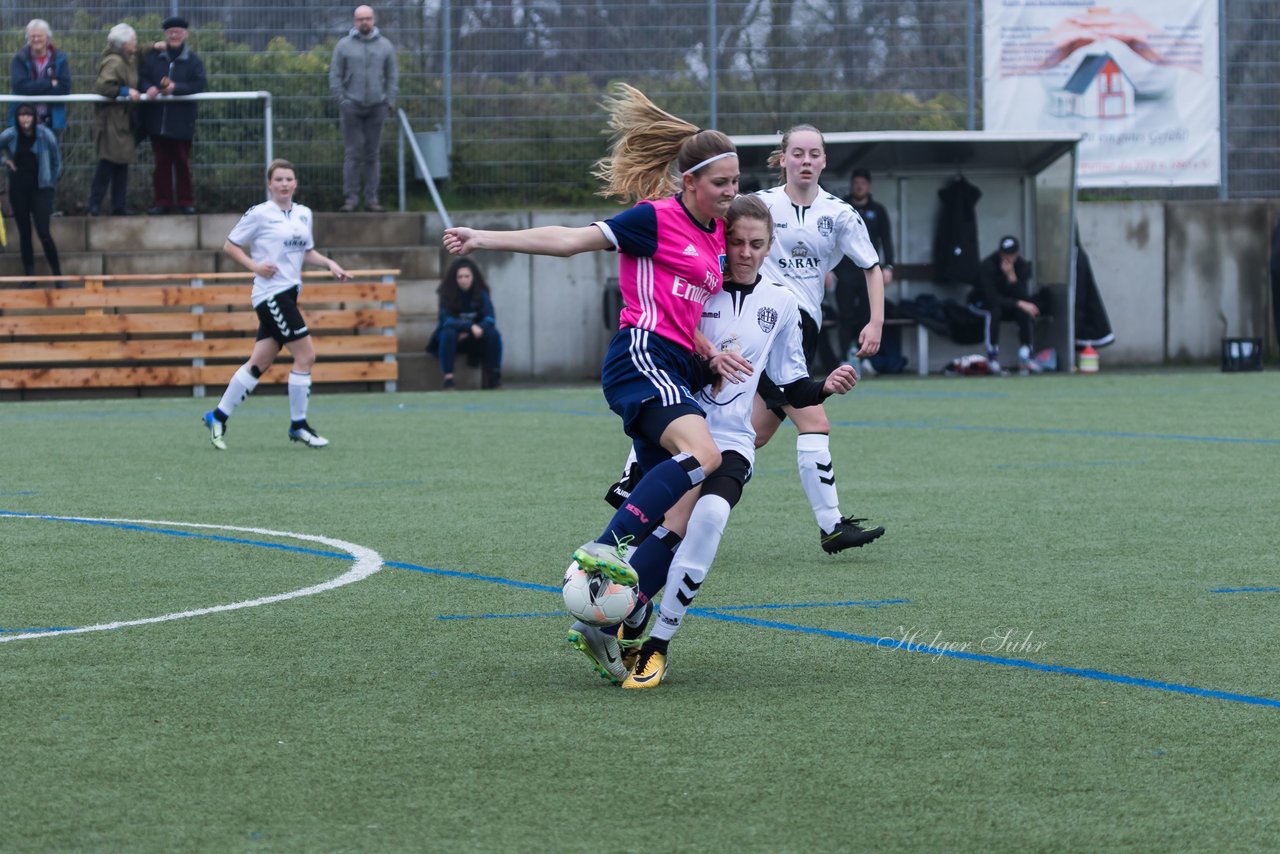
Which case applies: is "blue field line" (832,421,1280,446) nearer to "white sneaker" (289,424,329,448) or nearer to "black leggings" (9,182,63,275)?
"white sneaker" (289,424,329,448)

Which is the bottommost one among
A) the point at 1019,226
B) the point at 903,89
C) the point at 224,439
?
the point at 224,439

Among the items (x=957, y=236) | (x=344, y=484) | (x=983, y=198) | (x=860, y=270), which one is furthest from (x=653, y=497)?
(x=983, y=198)

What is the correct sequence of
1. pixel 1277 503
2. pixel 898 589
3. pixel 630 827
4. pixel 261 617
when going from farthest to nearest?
pixel 1277 503, pixel 898 589, pixel 261 617, pixel 630 827

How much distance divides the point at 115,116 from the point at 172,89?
2.51ft

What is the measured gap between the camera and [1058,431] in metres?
14.6

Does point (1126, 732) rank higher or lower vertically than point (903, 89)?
lower

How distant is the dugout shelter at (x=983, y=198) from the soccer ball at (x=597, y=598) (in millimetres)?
18211

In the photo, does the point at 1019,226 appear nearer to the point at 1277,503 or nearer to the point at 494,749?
the point at 1277,503

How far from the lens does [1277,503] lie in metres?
9.65

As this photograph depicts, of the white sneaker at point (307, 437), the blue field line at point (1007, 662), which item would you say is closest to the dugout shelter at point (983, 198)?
the white sneaker at point (307, 437)

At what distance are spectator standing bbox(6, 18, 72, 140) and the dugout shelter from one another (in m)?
8.14

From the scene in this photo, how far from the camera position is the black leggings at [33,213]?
21.0 metres

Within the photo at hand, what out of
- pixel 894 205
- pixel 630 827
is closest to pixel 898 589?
pixel 630 827

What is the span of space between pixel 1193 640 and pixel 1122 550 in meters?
2.16
